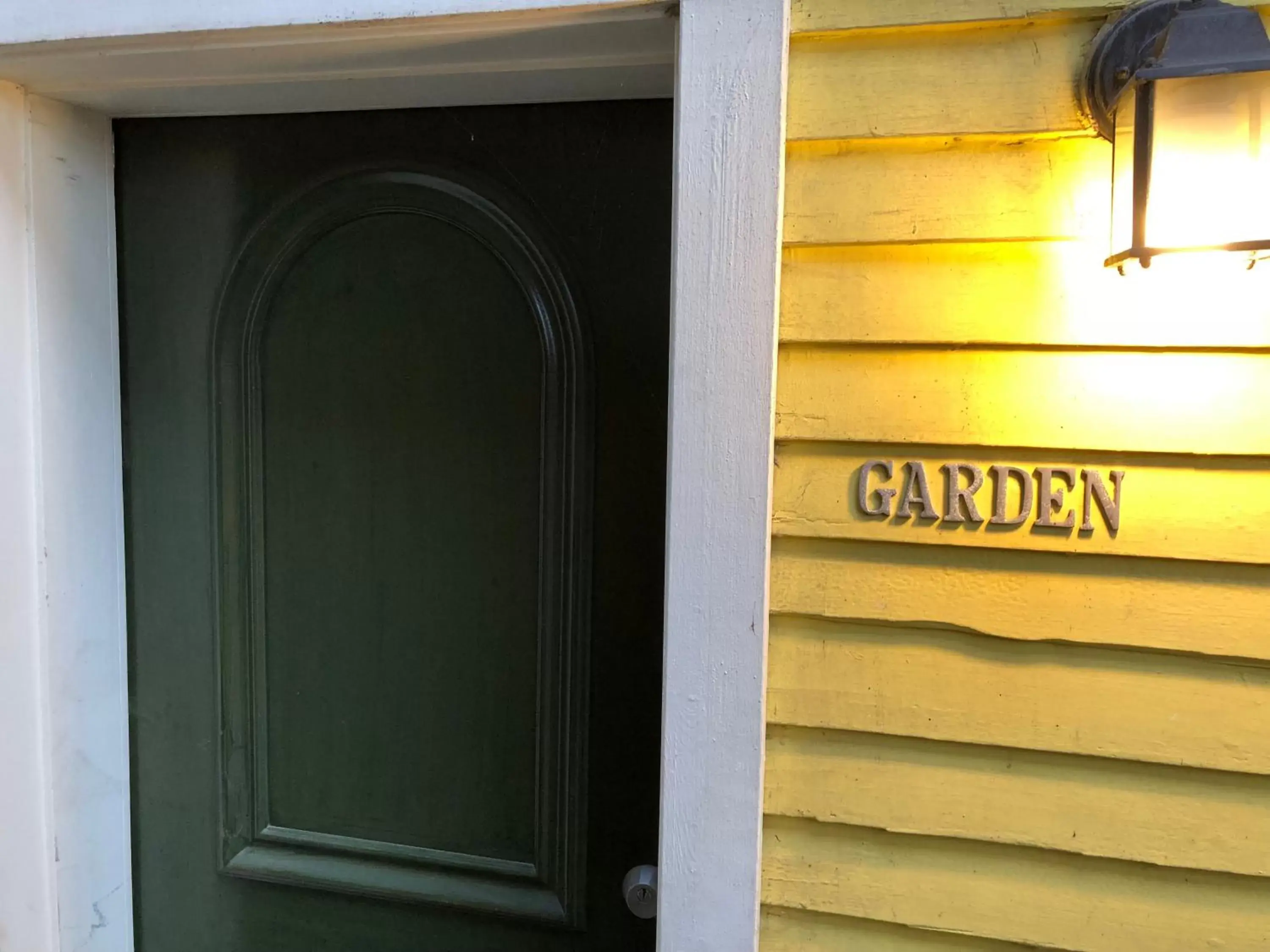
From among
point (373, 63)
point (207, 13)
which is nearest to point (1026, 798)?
point (373, 63)

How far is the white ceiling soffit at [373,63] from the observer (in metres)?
0.94

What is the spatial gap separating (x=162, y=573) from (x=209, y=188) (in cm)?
60

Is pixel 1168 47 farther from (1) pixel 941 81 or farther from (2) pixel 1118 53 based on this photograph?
(1) pixel 941 81

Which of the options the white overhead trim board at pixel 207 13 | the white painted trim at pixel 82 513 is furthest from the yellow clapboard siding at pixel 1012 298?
the white painted trim at pixel 82 513

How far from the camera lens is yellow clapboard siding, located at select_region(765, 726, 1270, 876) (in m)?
0.91

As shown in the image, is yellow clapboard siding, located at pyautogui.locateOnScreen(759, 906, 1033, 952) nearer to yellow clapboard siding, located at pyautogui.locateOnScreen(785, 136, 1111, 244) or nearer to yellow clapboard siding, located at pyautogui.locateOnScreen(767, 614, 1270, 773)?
yellow clapboard siding, located at pyautogui.locateOnScreen(767, 614, 1270, 773)

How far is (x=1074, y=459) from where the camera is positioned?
2.97ft

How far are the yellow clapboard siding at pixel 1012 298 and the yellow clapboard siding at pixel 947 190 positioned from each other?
0.02 m

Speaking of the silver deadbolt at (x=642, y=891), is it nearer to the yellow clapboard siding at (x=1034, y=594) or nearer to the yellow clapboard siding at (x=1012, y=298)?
the yellow clapboard siding at (x=1034, y=594)

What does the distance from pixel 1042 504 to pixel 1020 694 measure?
0.71ft

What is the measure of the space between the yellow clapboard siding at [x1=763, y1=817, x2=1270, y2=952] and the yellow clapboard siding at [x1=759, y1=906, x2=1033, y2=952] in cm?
1

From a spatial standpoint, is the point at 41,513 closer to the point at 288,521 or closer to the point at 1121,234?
the point at 288,521

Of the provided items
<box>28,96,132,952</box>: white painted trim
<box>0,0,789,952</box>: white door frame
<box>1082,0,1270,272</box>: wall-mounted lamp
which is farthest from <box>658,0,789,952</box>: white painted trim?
<box>28,96,132,952</box>: white painted trim

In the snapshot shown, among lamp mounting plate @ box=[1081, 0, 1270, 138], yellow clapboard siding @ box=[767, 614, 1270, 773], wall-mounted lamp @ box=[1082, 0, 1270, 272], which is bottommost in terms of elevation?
yellow clapboard siding @ box=[767, 614, 1270, 773]
